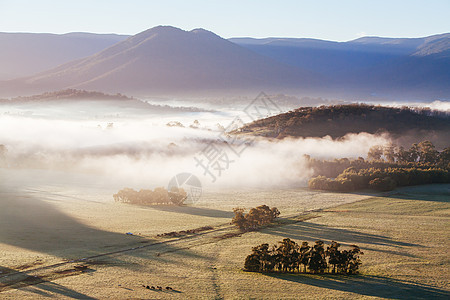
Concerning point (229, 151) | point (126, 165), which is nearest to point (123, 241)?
point (126, 165)

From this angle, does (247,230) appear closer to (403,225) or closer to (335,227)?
(335,227)

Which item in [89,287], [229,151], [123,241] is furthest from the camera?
[229,151]

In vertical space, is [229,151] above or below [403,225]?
above

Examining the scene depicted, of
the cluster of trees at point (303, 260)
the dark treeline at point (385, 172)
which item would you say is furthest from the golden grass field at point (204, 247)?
the dark treeline at point (385, 172)

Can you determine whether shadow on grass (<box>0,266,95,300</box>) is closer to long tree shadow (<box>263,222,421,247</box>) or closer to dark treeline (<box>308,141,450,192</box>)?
long tree shadow (<box>263,222,421,247</box>)

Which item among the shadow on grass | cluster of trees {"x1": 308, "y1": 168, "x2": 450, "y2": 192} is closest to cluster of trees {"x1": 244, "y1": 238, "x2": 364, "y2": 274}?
the shadow on grass

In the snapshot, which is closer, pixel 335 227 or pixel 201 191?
pixel 335 227
